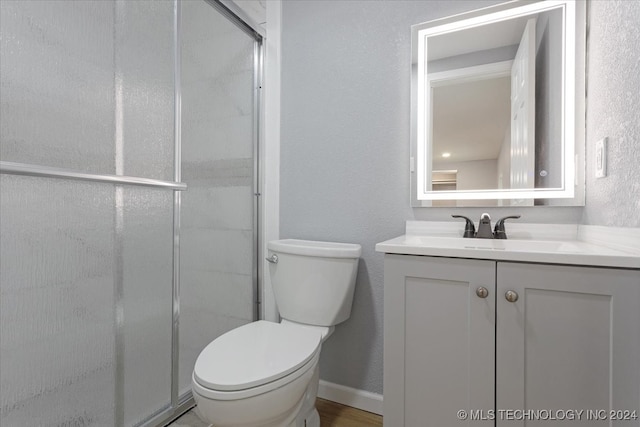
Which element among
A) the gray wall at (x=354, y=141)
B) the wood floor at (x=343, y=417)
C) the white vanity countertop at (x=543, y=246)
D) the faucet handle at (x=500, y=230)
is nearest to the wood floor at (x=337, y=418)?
the wood floor at (x=343, y=417)

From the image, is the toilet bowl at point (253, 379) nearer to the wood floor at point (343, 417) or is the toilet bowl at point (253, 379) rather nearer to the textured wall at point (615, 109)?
the wood floor at point (343, 417)

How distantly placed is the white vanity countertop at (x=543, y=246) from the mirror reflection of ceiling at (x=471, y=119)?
0.33 m

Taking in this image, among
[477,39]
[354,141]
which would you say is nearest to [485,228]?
[354,141]

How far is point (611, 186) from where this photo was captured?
1000 millimetres

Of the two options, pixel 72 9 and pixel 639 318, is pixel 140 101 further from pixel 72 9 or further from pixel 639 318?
pixel 639 318

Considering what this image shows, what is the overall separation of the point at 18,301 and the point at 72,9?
0.87 meters

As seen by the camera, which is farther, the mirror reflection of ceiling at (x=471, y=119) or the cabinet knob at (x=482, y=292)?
the mirror reflection of ceiling at (x=471, y=119)

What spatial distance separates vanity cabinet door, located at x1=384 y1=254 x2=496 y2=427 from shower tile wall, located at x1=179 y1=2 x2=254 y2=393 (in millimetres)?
868

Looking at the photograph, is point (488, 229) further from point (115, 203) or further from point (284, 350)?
point (115, 203)

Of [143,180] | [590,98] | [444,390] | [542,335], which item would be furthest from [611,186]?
[143,180]

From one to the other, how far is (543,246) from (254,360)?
3.42 ft

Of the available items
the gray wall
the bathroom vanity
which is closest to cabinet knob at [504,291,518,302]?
the bathroom vanity

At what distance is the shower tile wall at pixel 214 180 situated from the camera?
139cm

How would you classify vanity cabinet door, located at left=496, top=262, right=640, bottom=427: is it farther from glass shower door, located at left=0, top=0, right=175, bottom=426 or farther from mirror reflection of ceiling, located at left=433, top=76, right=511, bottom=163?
glass shower door, located at left=0, top=0, right=175, bottom=426
